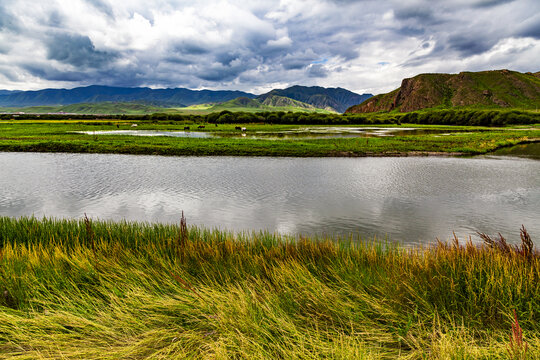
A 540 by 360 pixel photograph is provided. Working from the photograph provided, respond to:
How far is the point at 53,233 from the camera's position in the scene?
9.85 m

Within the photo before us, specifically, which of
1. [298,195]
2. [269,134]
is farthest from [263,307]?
[269,134]

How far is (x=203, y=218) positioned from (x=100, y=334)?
10055 mm

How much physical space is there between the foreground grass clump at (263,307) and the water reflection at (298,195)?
6.08 metres

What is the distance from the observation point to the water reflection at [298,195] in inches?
558

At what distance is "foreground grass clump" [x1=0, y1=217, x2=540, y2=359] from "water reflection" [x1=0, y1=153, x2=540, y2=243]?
6082 mm

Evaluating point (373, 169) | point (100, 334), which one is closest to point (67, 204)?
point (100, 334)

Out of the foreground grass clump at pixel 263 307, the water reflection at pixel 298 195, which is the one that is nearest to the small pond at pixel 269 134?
the water reflection at pixel 298 195

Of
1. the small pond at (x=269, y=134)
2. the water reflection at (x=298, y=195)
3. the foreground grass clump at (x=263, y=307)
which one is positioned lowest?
the water reflection at (x=298, y=195)

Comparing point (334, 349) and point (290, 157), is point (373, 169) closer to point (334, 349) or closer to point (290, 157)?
point (290, 157)

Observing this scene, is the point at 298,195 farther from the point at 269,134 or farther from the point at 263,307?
the point at 269,134

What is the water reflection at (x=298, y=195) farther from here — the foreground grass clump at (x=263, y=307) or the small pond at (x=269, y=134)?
the small pond at (x=269, y=134)

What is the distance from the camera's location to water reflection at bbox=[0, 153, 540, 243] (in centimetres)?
1418

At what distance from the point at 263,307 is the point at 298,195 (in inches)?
561

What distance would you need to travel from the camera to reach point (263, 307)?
17.3ft
